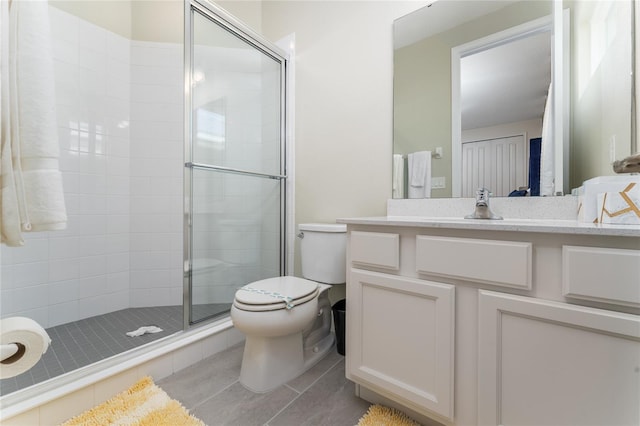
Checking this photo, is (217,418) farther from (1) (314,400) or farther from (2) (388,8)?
(2) (388,8)

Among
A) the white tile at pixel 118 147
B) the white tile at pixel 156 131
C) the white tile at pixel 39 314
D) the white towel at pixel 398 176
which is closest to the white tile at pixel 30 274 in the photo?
the white tile at pixel 39 314

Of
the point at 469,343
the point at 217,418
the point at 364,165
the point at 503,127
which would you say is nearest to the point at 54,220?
the point at 217,418

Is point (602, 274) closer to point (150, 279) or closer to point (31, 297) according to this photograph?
point (150, 279)

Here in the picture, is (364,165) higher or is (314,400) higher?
(364,165)

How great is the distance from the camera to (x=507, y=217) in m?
1.32

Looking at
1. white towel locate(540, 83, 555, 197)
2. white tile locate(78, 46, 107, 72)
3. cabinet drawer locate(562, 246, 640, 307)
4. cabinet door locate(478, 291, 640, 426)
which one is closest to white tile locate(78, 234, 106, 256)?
white tile locate(78, 46, 107, 72)

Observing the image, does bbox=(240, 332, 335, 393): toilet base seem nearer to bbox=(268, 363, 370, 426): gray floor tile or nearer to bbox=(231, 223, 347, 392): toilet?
bbox=(231, 223, 347, 392): toilet

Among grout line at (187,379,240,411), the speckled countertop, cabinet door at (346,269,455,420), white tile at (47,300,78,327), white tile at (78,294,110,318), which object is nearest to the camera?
the speckled countertop

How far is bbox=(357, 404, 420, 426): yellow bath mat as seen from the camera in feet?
3.62

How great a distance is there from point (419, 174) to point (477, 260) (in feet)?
2.46

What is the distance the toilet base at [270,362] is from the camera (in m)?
1.33

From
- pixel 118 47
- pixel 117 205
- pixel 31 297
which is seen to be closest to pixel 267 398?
pixel 31 297

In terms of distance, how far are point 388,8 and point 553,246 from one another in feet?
5.18

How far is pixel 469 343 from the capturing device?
930 mm
